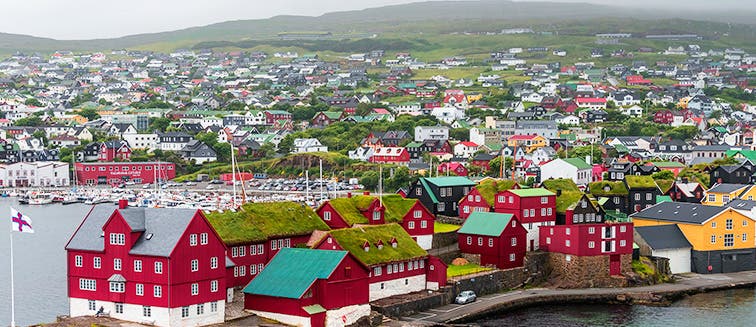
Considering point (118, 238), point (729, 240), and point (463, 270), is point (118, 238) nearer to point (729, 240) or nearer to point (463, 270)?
point (463, 270)

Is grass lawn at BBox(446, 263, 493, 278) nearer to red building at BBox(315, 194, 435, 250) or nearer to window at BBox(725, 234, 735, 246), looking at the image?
red building at BBox(315, 194, 435, 250)

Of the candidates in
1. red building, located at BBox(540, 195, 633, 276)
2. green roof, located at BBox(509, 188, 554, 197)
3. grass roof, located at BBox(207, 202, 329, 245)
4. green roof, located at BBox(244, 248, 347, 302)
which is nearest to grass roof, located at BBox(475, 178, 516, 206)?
green roof, located at BBox(509, 188, 554, 197)

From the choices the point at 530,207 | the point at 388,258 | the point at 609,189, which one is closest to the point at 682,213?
the point at 530,207

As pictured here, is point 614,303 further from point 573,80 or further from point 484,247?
point 573,80

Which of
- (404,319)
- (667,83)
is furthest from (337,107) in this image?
(404,319)

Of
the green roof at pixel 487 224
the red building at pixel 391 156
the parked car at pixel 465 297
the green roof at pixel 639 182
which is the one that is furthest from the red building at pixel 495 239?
the red building at pixel 391 156

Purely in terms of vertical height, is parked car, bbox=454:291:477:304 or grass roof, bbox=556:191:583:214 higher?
grass roof, bbox=556:191:583:214
